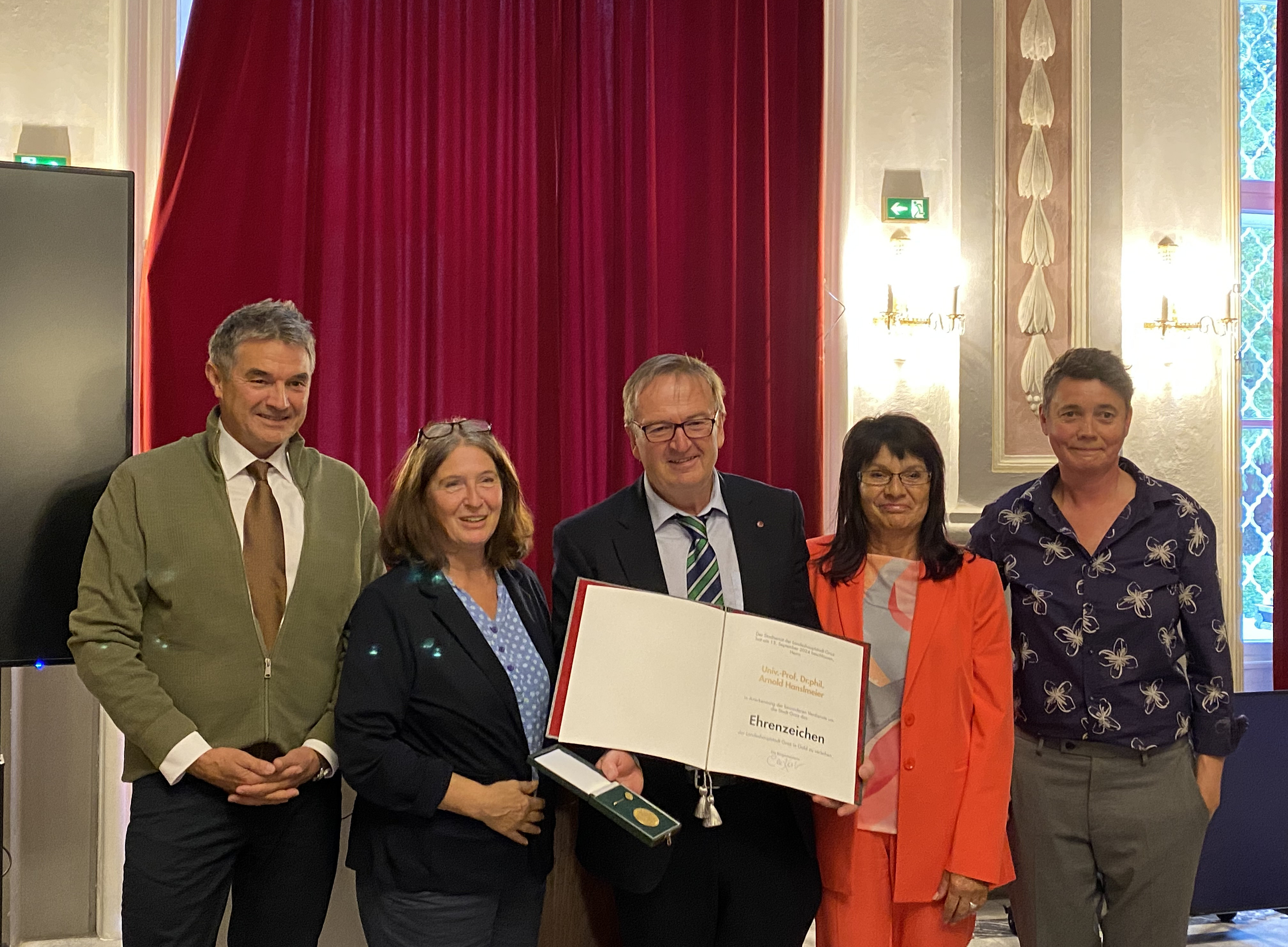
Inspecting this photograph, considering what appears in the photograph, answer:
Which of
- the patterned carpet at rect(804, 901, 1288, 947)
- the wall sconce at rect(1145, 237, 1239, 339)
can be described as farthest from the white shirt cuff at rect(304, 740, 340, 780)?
the wall sconce at rect(1145, 237, 1239, 339)

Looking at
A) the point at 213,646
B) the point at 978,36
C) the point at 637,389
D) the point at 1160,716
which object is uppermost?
the point at 978,36

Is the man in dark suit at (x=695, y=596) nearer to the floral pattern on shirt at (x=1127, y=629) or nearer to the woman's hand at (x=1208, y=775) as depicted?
the floral pattern on shirt at (x=1127, y=629)

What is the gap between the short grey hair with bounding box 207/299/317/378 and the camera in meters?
2.08

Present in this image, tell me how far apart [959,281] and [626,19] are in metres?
1.55

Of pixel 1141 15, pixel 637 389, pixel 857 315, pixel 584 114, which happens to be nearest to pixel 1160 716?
pixel 637 389

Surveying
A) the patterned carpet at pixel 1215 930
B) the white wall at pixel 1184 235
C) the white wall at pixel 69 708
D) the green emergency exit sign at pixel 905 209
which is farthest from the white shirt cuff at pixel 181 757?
the white wall at pixel 1184 235

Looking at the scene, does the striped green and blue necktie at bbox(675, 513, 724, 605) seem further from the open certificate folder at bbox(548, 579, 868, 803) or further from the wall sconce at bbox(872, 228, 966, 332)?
the wall sconce at bbox(872, 228, 966, 332)

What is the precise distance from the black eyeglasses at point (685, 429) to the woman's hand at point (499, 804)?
651mm

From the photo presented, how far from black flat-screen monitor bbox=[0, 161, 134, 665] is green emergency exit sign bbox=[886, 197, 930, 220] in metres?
2.55

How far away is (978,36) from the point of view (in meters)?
4.02

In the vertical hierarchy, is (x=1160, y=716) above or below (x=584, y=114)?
below

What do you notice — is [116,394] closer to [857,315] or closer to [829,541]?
[829,541]

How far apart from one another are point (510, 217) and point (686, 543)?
7.00 feet
